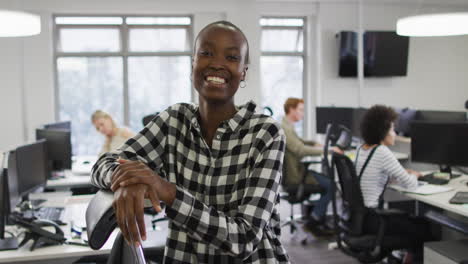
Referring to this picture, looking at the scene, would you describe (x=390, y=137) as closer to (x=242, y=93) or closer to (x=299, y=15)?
(x=242, y=93)

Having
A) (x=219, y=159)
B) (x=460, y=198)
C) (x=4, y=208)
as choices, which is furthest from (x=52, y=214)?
(x=460, y=198)

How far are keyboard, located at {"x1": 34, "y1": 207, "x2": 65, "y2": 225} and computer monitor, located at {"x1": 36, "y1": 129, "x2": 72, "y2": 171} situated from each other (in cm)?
97

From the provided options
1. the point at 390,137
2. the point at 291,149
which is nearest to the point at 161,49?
the point at 291,149

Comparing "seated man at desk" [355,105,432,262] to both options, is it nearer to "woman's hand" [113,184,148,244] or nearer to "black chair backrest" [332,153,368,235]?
"black chair backrest" [332,153,368,235]

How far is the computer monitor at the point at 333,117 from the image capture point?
614 centimetres

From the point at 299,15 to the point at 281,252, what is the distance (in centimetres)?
680

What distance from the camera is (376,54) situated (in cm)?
740

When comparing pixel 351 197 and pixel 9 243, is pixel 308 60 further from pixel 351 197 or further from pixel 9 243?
pixel 9 243

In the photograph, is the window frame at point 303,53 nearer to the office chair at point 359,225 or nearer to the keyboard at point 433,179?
the keyboard at point 433,179

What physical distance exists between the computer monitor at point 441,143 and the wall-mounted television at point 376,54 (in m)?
3.59

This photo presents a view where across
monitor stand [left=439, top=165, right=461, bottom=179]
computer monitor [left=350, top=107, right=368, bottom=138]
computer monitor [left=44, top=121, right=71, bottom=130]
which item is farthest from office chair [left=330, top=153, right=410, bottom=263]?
computer monitor [left=44, top=121, right=71, bottom=130]

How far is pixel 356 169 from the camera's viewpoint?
11.3 ft

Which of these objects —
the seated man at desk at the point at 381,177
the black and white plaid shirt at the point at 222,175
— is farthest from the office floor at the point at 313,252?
the black and white plaid shirt at the point at 222,175

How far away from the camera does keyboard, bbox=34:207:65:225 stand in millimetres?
2900
